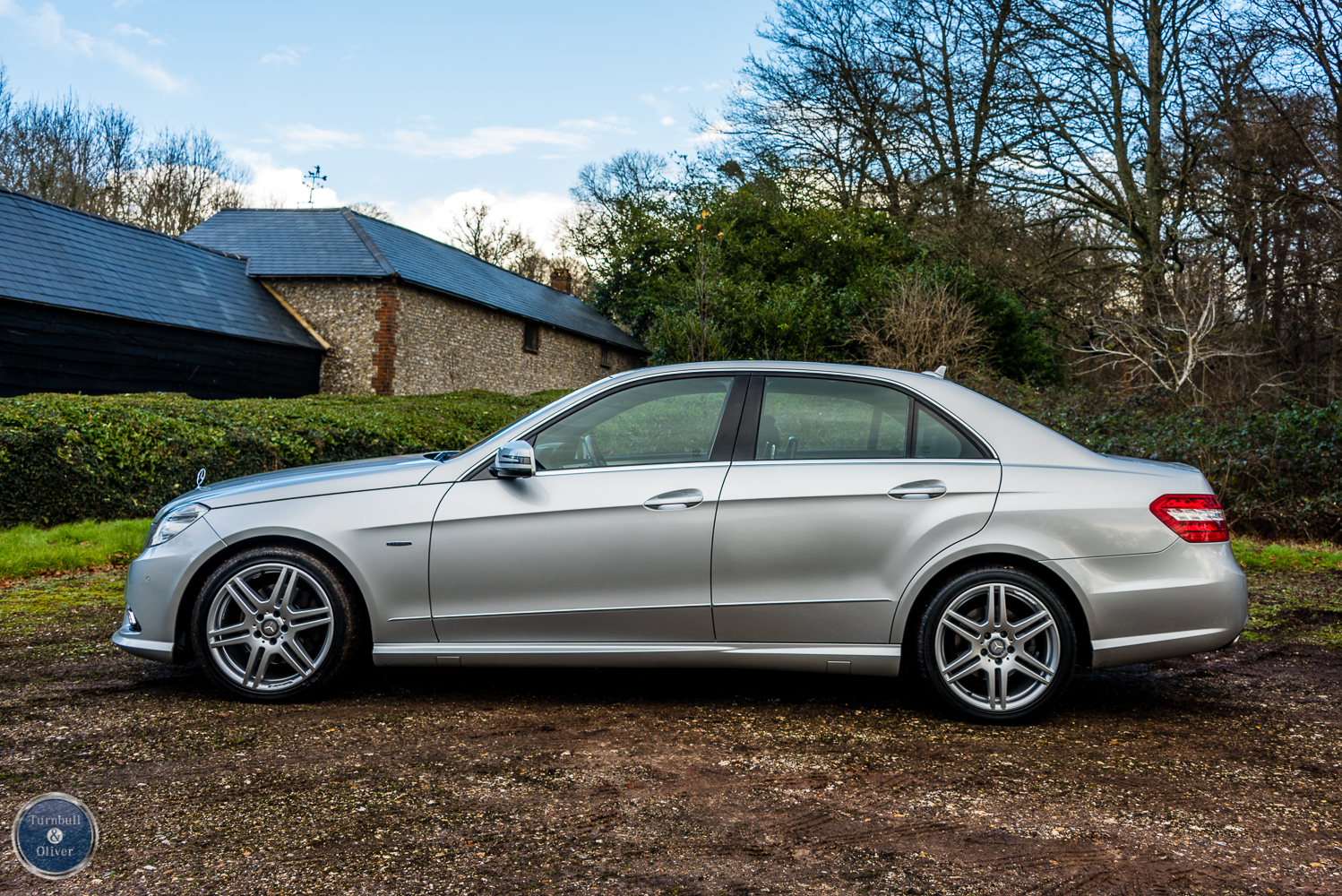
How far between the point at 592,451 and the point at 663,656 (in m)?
0.96

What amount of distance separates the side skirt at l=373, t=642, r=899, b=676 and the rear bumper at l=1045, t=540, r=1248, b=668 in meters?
0.86

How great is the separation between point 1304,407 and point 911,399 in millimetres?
8840

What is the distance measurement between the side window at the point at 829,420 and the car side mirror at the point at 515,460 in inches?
39.2

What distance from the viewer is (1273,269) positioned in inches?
699

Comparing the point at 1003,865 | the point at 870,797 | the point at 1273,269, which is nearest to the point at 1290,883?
the point at 1003,865

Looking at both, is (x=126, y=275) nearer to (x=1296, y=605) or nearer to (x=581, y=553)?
(x=581, y=553)

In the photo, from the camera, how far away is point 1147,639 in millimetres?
3850

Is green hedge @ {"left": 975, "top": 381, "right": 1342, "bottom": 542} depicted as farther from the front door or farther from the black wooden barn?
the black wooden barn

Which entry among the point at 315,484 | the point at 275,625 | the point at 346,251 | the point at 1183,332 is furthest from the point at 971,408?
the point at 346,251

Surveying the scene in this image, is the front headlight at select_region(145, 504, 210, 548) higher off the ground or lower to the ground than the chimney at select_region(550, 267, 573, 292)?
lower

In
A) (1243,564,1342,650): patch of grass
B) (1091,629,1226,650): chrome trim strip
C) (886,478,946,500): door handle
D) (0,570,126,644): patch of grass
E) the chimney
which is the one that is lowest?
(0,570,126,644): patch of grass

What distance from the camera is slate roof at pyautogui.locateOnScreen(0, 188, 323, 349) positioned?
19406mm

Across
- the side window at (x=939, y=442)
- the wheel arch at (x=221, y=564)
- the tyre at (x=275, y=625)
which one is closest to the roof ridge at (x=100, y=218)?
the wheel arch at (x=221, y=564)

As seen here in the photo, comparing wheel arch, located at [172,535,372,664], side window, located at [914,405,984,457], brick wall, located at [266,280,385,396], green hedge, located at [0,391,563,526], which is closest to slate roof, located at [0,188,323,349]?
brick wall, located at [266,280,385,396]
